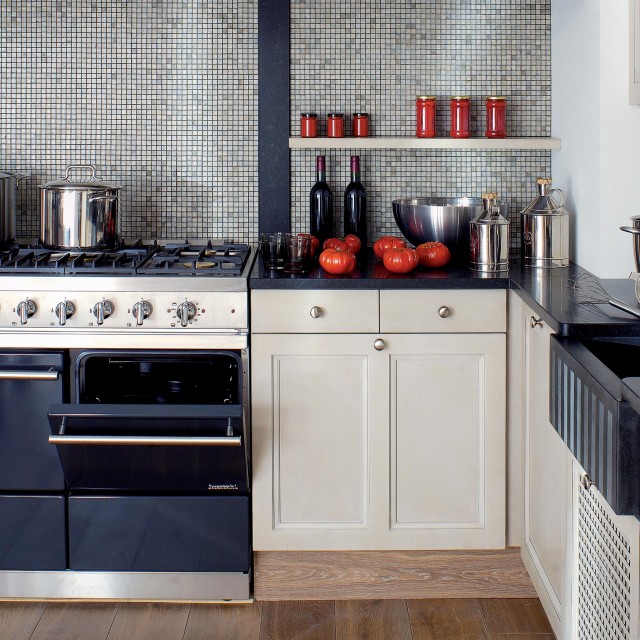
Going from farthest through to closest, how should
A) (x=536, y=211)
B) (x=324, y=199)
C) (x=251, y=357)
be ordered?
1. (x=324, y=199)
2. (x=536, y=211)
3. (x=251, y=357)

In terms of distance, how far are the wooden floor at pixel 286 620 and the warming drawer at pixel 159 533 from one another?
0.42 ft

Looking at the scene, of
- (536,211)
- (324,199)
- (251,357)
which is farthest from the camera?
(324,199)

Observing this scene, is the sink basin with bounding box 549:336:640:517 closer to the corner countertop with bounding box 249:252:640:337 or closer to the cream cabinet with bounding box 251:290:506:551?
the corner countertop with bounding box 249:252:640:337

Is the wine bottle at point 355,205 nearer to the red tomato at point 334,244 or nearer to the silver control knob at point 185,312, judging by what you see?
the red tomato at point 334,244

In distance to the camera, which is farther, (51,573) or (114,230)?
(114,230)

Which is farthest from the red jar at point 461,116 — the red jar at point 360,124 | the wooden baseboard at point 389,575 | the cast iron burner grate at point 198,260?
the wooden baseboard at point 389,575

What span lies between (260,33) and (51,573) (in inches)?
75.0

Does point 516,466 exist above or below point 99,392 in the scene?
below

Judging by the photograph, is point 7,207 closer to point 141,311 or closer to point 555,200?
point 141,311

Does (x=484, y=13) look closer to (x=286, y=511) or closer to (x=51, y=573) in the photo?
(x=286, y=511)

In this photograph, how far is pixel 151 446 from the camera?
268cm

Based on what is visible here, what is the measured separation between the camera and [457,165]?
339 cm

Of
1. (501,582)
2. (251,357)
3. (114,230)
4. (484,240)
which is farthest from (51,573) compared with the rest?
(484,240)

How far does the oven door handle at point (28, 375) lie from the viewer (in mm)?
2730
